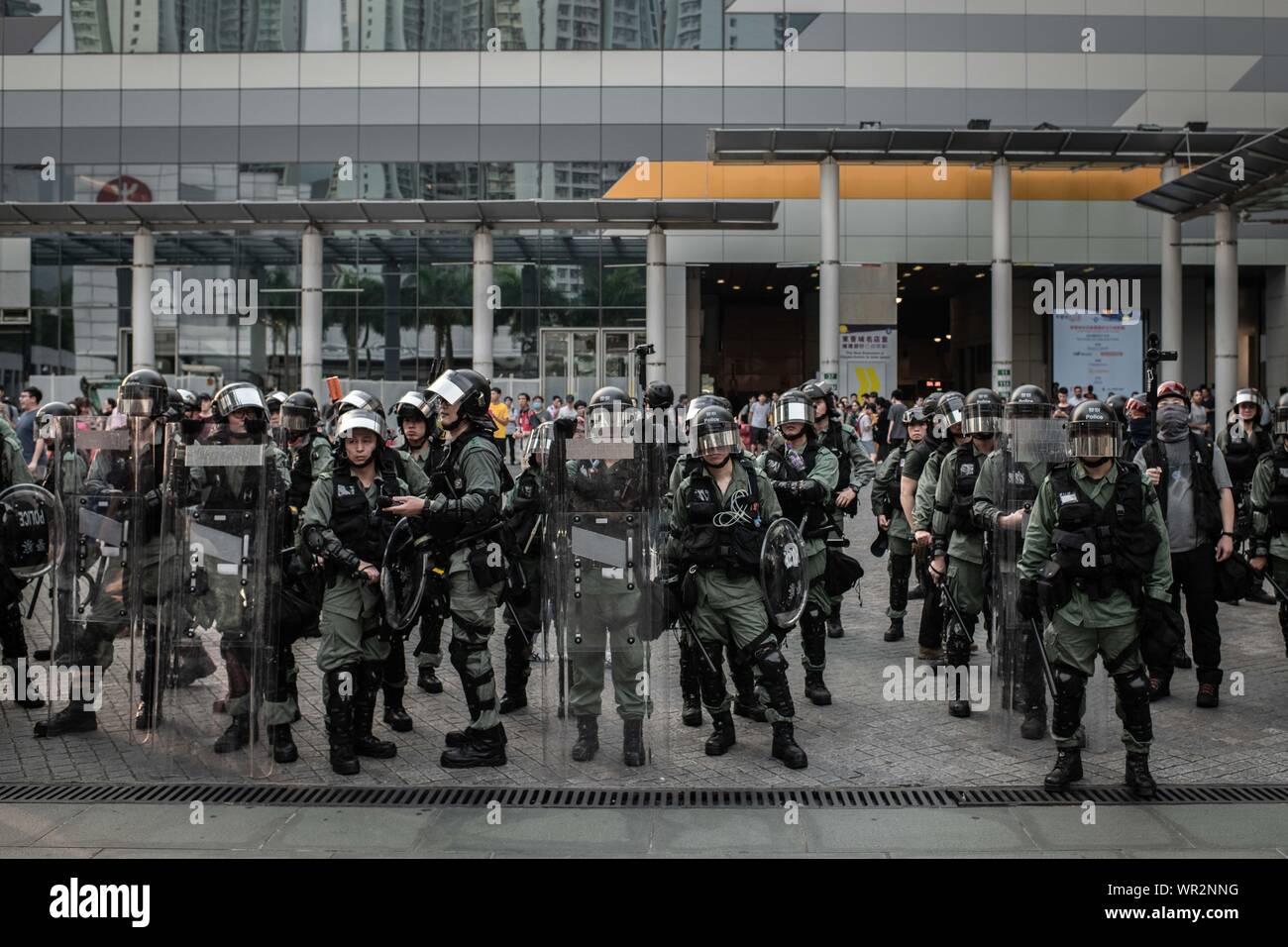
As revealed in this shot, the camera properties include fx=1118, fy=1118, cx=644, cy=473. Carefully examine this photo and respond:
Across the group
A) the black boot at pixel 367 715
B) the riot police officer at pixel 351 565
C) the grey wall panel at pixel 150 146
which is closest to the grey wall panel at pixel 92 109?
the grey wall panel at pixel 150 146

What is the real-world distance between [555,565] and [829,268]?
19.5m

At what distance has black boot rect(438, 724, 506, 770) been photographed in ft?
19.6

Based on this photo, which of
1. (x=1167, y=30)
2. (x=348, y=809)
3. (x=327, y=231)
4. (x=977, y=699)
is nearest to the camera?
(x=348, y=809)

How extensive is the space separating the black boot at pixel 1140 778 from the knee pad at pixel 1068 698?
0.30 meters

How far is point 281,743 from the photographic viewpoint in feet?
19.9

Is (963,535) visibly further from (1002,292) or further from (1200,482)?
(1002,292)

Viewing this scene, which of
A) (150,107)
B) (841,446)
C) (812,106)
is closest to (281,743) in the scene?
(841,446)

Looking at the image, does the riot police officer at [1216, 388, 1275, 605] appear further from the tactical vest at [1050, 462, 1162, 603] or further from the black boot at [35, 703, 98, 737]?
the black boot at [35, 703, 98, 737]

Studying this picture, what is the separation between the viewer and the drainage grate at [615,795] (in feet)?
17.6

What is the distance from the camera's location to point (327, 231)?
24.0 metres

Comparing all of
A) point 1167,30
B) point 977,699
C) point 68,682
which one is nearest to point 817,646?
point 977,699

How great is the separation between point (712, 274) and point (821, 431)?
71.4 ft

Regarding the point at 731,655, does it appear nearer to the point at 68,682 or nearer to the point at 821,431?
the point at 821,431

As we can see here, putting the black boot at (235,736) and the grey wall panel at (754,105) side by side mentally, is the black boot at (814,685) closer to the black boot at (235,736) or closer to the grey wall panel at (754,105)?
the black boot at (235,736)
